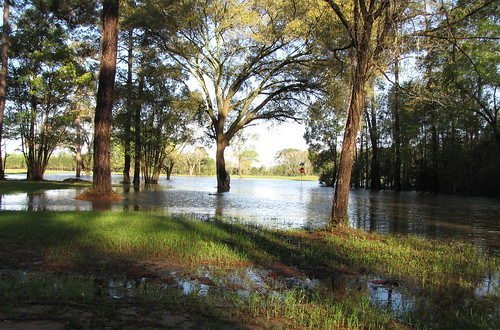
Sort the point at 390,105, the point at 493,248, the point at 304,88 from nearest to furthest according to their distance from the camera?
the point at 493,248 → the point at 304,88 → the point at 390,105

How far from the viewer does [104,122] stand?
18312mm

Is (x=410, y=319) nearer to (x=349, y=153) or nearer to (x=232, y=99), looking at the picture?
(x=349, y=153)

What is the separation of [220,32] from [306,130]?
1431 inches

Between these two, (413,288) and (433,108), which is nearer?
(413,288)

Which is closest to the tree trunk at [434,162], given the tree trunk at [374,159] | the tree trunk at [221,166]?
the tree trunk at [374,159]

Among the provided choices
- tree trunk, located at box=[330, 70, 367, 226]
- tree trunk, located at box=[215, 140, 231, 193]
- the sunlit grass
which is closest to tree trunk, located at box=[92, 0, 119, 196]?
the sunlit grass

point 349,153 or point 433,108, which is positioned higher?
point 433,108

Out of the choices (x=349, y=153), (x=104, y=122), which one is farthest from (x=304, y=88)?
(x=349, y=153)

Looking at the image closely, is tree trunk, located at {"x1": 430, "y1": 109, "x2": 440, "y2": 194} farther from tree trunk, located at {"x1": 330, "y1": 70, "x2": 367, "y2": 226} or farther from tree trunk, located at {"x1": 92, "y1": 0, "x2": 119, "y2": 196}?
tree trunk, located at {"x1": 330, "y1": 70, "x2": 367, "y2": 226}

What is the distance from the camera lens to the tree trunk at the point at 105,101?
59.6ft

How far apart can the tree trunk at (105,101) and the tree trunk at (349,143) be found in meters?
11.0

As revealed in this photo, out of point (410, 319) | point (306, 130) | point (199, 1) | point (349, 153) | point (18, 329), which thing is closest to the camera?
point (18, 329)

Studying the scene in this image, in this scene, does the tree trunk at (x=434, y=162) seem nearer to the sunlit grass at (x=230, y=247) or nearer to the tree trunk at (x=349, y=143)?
the tree trunk at (x=349, y=143)

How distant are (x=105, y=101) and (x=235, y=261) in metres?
13.5
